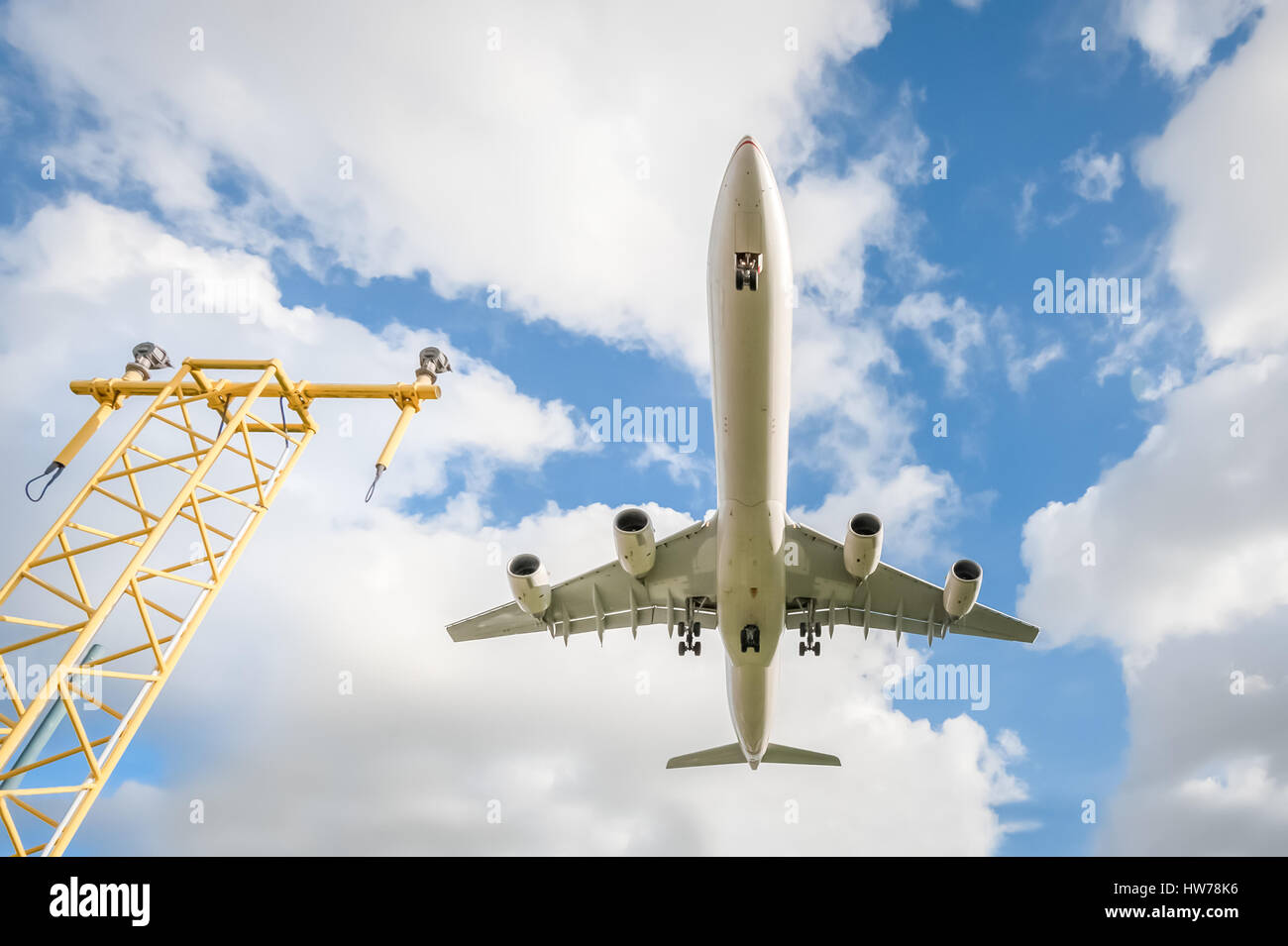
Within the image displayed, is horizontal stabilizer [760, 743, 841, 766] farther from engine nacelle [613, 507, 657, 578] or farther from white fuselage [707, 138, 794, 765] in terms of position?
engine nacelle [613, 507, 657, 578]

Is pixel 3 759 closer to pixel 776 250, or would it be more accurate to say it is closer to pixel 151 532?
pixel 151 532

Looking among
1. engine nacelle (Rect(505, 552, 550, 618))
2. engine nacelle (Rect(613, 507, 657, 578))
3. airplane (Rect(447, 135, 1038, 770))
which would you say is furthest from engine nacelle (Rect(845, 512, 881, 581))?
engine nacelle (Rect(505, 552, 550, 618))

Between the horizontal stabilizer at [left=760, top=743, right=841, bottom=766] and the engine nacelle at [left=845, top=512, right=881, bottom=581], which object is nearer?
the engine nacelle at [left=845, top=512, right=881, bottom=581]

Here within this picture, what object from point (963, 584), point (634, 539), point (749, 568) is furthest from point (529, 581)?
point (963, 584)

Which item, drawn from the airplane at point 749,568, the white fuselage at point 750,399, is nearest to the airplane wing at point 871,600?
the airplane at point 749,568

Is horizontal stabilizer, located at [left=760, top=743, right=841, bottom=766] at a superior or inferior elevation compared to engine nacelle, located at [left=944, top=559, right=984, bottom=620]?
inferior
